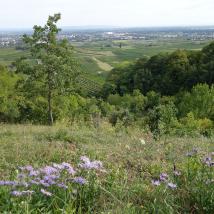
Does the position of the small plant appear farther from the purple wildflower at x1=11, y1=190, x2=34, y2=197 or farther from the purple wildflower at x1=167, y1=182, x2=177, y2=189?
the purple wildflower at x1=167, y1=182, x2=177, y2=189

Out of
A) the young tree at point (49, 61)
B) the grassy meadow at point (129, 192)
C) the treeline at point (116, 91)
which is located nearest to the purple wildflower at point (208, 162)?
the grassy meadow at point (129, 192)

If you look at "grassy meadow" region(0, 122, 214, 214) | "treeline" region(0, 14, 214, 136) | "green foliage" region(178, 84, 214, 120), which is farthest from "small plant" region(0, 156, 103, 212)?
"green foliage" region(178, 84, 214, 120)

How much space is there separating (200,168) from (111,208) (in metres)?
1.18

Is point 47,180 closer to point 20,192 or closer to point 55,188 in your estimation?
point 55,188

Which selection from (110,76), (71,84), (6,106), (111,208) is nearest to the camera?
(111,208)

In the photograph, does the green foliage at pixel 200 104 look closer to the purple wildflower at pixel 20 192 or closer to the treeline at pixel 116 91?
the treeline at pixel 116 91

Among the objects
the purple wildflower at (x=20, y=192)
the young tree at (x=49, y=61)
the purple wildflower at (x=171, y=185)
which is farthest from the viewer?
the young tree at (x=49, y=61)

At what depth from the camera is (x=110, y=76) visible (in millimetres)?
69688

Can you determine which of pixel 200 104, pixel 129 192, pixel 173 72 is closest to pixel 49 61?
pixel 129 192

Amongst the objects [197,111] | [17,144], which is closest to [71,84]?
[17,144]

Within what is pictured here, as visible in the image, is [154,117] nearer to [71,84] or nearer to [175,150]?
[71,84]

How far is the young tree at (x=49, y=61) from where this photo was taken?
18594 millimetres

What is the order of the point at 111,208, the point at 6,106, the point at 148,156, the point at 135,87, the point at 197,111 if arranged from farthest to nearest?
the point at 135,87 → the point at 197,111 → the point at 6,106 → the point at 148,156 → the point at 111,208

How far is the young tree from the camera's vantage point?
1859 centimetres
